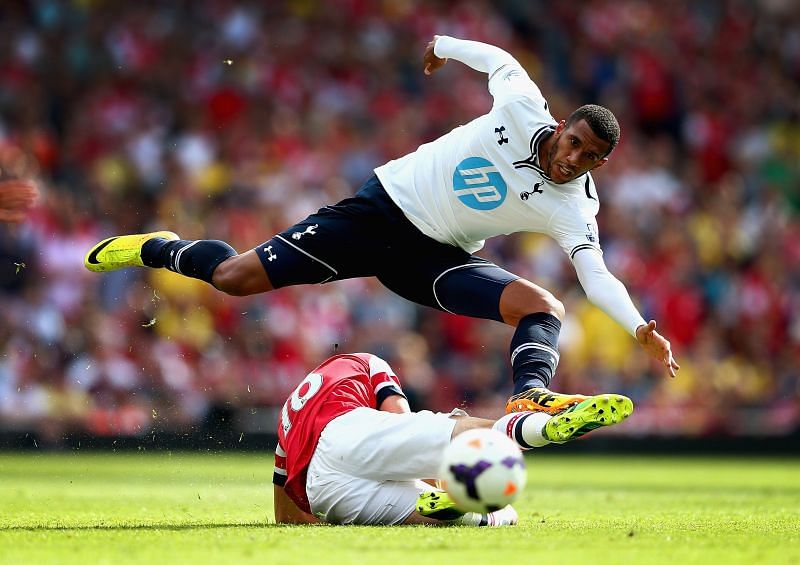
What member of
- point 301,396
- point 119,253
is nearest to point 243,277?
point 119,253

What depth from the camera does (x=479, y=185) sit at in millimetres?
8789

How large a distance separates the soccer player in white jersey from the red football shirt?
914mm

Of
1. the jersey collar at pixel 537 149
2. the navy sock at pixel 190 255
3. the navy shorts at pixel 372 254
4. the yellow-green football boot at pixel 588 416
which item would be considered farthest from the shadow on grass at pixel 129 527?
the jersey collar at pixel 537 149

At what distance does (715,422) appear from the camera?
1762 centimetres

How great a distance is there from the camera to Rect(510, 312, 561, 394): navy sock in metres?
8.08

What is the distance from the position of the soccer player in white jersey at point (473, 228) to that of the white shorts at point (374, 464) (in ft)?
3.28

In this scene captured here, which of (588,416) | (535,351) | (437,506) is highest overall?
(535,351)

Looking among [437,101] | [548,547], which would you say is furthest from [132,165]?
[548,547]

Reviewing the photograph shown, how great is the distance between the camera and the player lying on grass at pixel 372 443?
7.25 metres

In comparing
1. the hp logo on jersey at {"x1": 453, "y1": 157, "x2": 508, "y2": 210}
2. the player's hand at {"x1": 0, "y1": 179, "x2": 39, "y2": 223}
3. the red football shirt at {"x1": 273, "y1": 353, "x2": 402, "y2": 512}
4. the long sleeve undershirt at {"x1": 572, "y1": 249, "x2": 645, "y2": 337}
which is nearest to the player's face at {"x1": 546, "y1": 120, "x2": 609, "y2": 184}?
the hp logo on jersey at {"x1": 453, "y1": 157, "x2": 508, "y2": 210}

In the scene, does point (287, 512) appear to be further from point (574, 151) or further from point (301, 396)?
point (574, 151)

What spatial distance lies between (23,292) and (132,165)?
2.53m

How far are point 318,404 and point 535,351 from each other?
1435 mm

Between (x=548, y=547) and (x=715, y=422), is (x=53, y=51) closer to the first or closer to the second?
(x=715, y=422)
